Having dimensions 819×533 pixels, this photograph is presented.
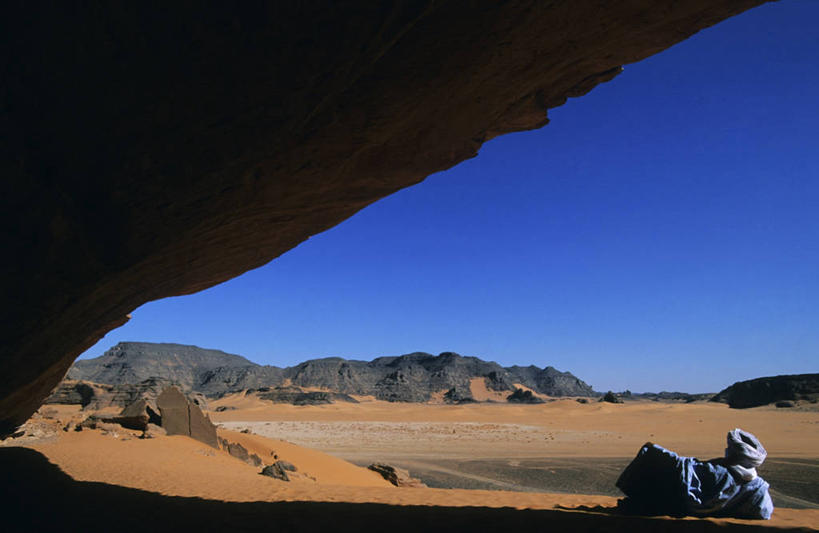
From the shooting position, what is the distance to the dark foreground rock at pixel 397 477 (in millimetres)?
13108

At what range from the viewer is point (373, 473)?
15.1 meters

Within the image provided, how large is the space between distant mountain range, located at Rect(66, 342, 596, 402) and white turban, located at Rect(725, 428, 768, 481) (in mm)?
64740

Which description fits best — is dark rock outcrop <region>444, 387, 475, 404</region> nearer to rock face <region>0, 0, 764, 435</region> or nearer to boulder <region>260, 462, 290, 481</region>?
boulder <region>260, 462, 290, 481</region>

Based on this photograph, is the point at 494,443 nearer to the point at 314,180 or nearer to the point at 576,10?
the point at 314,180

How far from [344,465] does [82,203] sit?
14727 millimetres

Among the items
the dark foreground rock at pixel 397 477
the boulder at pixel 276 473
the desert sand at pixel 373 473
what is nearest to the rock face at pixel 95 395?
the desert sand at pixel 373 473

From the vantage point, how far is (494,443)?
2516 cm

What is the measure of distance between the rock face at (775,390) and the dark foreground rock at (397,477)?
40.5m

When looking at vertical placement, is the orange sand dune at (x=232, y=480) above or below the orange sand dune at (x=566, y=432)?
above

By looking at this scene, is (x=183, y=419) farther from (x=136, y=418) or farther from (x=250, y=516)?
(x=250, y=516)

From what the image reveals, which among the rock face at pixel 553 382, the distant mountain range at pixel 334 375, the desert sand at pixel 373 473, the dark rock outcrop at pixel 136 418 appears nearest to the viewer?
the desert sand at pixel 373 473

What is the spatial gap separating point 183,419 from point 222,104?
16786 millimetres

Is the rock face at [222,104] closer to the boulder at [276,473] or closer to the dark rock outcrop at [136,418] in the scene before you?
the boulder at [276,473]

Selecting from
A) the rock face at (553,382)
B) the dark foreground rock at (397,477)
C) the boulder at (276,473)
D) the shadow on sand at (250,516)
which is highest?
the shadow on sand at (250,516)
